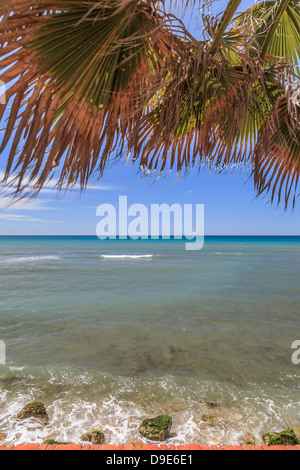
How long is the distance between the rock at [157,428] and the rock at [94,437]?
497 mm

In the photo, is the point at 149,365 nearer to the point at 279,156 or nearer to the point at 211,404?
the point at 211,404

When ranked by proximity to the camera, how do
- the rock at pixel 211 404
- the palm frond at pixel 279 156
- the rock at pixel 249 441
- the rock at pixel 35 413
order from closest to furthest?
1. the palm frond at pixel 279 156
2. the rock at pixel 249 441
3. the rock at pixel 35 413
4. the rock at pixel 211 404

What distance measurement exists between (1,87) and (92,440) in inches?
151

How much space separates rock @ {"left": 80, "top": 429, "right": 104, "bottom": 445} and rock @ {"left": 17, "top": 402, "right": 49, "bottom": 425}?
25.2 inches

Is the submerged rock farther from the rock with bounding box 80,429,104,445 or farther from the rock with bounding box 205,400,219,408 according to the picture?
the rock with bounding box 80,429,104,445

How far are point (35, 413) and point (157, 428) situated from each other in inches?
65.1

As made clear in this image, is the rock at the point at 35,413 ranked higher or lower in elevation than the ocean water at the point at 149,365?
higher

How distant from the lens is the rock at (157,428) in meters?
3.46

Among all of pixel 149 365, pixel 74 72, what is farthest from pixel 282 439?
pixel 74 72

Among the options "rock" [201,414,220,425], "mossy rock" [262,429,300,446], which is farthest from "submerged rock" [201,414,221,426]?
"mossy rock" [262,429,300,446]

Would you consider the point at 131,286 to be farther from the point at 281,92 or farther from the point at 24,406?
the point at 281,92

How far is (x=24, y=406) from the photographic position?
13.4 ft

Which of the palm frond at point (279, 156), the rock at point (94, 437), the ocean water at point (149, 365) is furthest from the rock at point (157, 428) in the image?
the palm frond at point (279, 156)

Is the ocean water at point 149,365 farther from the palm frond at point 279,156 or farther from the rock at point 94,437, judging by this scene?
the palm frond at point 279,156
